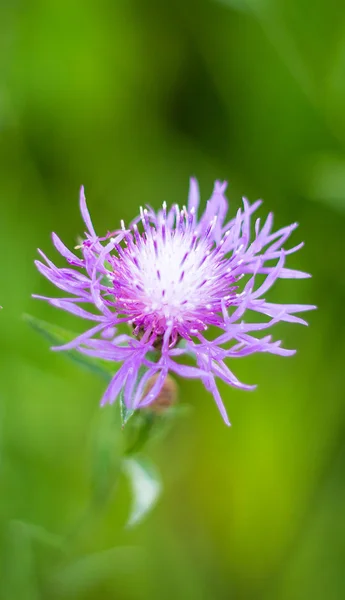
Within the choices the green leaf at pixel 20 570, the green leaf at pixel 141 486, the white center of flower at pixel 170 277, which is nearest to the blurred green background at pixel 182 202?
the green leaf at pixel 20 570

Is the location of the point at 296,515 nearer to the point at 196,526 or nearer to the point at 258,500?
the point at 258,500

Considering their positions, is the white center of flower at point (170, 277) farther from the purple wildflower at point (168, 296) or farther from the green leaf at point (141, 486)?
the green leaf at point (141, 486)

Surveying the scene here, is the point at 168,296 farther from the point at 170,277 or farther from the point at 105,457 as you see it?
the point at 105,457

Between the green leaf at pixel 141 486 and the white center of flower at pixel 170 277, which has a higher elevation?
the white center of flower at pixel 170 277

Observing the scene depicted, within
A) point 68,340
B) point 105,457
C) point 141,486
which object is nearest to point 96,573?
point 105,457

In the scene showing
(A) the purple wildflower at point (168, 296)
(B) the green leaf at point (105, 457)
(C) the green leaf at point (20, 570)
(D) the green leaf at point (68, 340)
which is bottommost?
(C) the green leaf at point (20, 570)

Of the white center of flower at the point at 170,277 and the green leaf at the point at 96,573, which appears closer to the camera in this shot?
the white center of flower at the point at 170,277

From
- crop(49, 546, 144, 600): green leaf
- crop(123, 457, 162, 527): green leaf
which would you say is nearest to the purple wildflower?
crop(123, 457, 162, 527): green leaf
